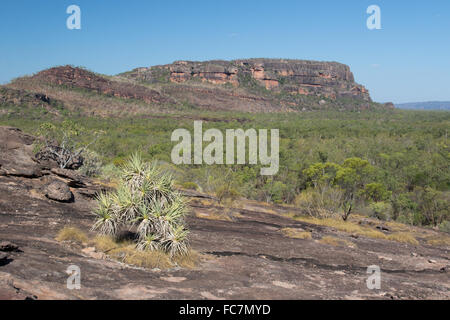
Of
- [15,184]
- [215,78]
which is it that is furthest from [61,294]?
[215,78]

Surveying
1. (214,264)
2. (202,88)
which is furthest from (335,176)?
(202,88)

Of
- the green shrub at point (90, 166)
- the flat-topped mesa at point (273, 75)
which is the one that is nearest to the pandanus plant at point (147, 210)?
the green shrub at point (90, 166)

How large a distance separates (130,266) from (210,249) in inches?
161

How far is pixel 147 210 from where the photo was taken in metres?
10.5

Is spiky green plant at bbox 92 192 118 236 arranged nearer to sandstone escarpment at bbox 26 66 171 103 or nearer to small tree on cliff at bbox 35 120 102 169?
small tree on cliff at bbox 35 120 102 169

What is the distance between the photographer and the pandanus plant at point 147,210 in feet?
33.4

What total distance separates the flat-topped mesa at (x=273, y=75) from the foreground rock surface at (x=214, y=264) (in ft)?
465

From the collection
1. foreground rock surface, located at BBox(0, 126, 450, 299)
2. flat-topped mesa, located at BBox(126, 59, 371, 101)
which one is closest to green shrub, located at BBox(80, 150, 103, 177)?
foreground rock surface, located at BBox(0, 126, 450, 299)

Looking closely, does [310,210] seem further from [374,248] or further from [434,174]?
[434,174]

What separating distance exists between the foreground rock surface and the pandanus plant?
899mm

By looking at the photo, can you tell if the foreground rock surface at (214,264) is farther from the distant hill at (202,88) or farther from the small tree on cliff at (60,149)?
the distant hill at (202,88)

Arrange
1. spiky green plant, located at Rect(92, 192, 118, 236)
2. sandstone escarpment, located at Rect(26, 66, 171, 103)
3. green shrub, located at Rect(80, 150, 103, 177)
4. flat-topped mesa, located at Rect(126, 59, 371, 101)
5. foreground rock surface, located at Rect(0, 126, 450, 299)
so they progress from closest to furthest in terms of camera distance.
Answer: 1. foreground rock surface, located at Rect(0, 126, 450, 299)
2. spiky green plant, located at Rect(92, 192, 118, 236)
3. green shrub, located at Rect(80, 150, 103, 177)
4. sandstone escarpment, located at Rect(26, 66, 171, 103)
5. flat-topped mesa, located at Rect(126, 59, 371, 101)

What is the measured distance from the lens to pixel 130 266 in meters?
9.40

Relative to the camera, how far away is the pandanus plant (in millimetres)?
10180
